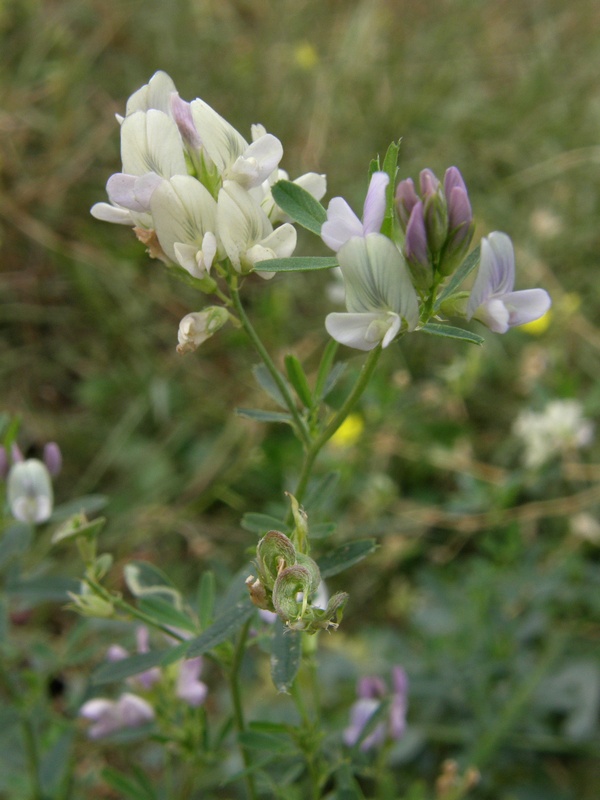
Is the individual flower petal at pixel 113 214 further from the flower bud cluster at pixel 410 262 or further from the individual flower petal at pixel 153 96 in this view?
the flower bud cluster at pixel 410 262

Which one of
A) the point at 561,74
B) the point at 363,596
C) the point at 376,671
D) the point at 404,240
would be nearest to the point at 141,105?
the point at 404,240

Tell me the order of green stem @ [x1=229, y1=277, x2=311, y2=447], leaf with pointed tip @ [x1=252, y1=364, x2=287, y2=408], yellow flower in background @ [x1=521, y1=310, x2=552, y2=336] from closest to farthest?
1. green stem @ [x1=229, y1=277, x2=311, y2=447]
2. leaf with pointed tip @ [x1=252, y1=364, x2=287, y2=408]
3. yellow flower in background @ [x1=521, y1=310, x2=552, y2=336]

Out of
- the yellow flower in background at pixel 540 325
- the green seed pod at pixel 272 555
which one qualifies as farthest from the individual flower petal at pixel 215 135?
the yellow flower in background at pixel 540 325

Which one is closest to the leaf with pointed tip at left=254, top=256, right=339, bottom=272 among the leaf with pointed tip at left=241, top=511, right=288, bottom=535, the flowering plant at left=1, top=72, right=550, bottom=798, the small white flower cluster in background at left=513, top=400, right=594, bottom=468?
the flowering plant at left=1, top=72, right=550, bottom=798

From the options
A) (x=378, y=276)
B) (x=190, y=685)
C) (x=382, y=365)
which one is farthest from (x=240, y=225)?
(x=382, y=365)

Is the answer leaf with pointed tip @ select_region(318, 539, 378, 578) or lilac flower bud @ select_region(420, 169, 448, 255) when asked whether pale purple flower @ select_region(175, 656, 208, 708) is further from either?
lilac flower bud @ select_region(420, 169, 448, 255)

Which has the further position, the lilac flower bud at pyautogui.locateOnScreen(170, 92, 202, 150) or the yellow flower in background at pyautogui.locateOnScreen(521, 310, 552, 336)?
the yellow flower in background at pyautogui.locateOnScreen(521, 310, 552, 336)

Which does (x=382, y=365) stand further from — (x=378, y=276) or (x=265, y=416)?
(x=378, y=276)
